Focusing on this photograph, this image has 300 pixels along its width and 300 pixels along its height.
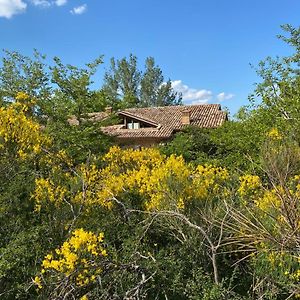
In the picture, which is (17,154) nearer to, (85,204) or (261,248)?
(85,204)

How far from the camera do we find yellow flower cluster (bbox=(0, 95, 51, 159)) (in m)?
5.88

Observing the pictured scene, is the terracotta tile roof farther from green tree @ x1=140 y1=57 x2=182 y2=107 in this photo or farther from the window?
green tree @ x1=140 y1=57 x2=182 y2=107

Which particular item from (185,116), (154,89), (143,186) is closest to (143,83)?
(154,89)

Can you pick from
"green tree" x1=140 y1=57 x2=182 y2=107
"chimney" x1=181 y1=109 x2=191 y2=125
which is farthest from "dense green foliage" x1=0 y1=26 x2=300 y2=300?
"green tree" x1=140 y1=57 x2=182 y2=107

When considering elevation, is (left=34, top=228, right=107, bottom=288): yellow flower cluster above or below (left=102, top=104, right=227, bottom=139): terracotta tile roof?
below

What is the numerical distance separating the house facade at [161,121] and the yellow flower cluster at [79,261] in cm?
2138

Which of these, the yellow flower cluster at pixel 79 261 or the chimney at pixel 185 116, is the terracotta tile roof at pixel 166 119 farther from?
the yellow flower cluster at pixel 79 261

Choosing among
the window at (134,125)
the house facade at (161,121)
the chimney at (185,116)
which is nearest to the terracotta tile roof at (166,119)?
the house facade at (161,121)

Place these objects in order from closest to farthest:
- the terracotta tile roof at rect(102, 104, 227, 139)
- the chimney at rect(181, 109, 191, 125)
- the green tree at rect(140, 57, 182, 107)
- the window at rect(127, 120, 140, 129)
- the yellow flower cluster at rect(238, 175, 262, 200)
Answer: the yellow flower cluster at rect(238, 175, 262, 200), the terracotta tile roof at rect(102, 104, 227, 139), the chimney at rect(181, 109, 191, 125), the window at rect(127, 120, 140, 129), the green tree at rect(140, 57, 182, 107)

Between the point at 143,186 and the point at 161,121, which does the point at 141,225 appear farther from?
the point at 161,121

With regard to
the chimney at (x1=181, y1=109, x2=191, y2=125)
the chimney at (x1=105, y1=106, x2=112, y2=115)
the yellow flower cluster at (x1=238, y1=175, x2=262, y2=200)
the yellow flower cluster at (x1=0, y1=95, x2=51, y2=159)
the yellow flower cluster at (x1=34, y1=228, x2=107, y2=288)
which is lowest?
the yellow flower cluster at (x1=34, y1=228, x2=107, y2=288)

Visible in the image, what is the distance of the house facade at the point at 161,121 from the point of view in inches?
1091

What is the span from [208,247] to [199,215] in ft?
1.66

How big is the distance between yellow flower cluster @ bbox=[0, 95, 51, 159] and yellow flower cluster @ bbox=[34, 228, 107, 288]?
193 cm
